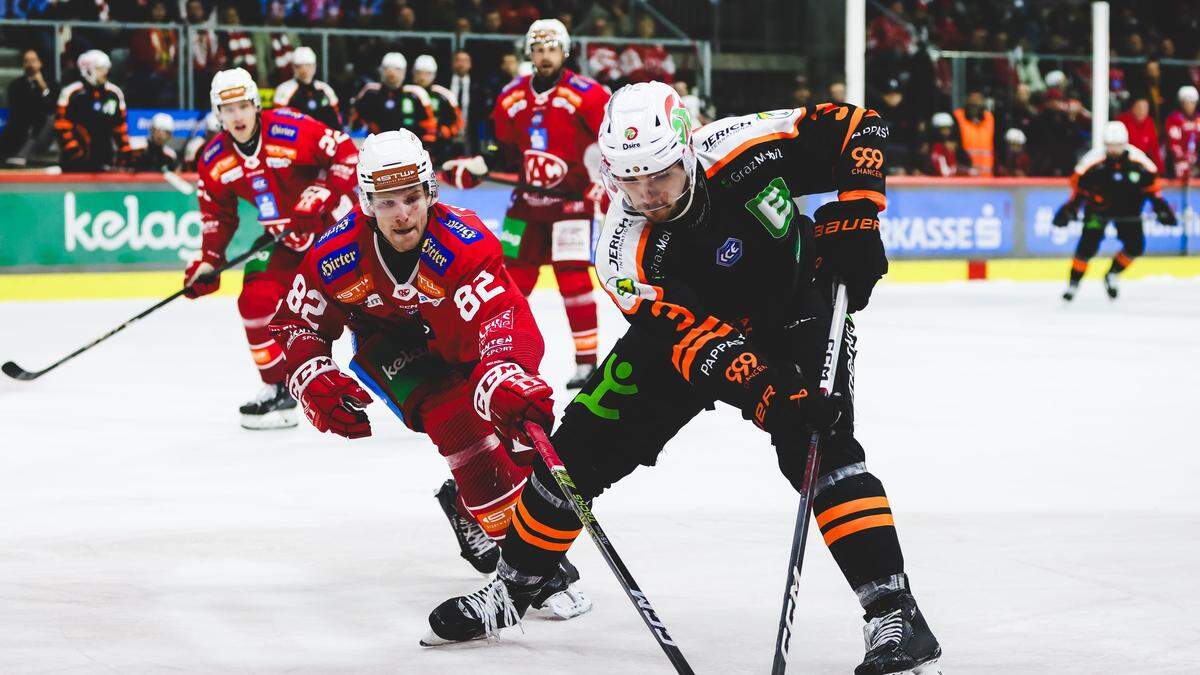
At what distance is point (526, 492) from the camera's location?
3.41m

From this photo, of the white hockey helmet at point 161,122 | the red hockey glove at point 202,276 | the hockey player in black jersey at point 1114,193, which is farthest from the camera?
the hockey player in black jersey at point 1114,193

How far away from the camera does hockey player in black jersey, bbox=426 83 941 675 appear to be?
3.02 meters

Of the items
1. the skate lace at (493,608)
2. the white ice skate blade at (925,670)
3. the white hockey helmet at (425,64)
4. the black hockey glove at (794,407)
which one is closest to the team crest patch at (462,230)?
the skate lace at (493,608)

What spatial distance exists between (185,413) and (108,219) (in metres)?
5.10

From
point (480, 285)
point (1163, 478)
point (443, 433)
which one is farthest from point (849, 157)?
point (1163, 478)

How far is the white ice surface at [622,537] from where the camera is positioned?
3.34 metres

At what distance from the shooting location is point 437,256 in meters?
3.62

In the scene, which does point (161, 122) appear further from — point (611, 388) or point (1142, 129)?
point (611, 388)

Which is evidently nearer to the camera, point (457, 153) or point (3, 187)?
point (3, 187)

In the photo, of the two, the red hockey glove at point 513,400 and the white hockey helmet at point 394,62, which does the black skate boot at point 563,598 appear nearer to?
the red hockey glove at point 513,400

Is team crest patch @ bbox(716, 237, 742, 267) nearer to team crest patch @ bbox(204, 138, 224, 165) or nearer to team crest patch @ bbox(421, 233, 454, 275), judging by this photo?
team crest patch @ bbox(421, 233, 454, 275)

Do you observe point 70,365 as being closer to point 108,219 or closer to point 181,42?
point 108,219

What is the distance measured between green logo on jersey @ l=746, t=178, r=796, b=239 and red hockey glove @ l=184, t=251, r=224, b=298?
3.58m

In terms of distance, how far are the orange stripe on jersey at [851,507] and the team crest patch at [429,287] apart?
1019 millimetres
